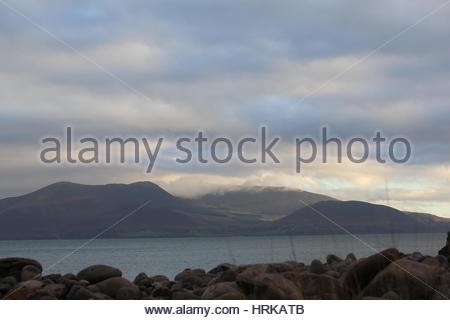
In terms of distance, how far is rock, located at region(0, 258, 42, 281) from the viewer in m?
11.9

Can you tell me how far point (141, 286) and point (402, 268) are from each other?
428 cm

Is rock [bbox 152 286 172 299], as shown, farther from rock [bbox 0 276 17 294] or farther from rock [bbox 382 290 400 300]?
rock [bbox 382 290 400 300]

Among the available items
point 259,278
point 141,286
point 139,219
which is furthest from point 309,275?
point 139,219

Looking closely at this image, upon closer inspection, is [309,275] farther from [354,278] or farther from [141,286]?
[141,286]

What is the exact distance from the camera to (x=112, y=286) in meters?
9.66

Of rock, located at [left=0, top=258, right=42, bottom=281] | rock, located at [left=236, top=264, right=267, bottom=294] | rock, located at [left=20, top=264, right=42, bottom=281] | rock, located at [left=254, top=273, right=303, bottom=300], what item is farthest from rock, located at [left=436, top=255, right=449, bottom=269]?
rock, located at [left=0, top=258, right=42, bottom=281]

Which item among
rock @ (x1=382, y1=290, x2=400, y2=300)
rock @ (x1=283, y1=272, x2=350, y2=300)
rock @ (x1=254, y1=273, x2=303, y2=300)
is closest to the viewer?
rock @ (x1=254, y1=273, x2=303, y2=300)

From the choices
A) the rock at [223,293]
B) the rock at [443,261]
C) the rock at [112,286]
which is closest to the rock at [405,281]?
the rock at [223,293]

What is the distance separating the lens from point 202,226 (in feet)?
451

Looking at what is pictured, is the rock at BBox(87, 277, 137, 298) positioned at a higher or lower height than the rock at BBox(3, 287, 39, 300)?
higher

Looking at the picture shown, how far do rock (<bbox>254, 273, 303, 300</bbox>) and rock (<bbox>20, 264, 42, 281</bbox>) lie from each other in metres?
5.04

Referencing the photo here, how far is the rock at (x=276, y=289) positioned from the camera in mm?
7867

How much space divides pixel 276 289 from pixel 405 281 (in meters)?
1.65

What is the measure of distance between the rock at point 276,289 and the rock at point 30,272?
5.04m
